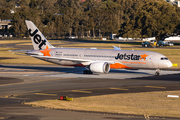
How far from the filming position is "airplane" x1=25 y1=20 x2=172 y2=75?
44344 millimetres

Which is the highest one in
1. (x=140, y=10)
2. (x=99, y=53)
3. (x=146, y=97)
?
(x=140, y=10)

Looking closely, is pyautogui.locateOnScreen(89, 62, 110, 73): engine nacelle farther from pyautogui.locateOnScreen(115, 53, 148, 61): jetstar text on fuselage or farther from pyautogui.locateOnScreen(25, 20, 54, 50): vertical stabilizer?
pyautogui.locateOnScreen(25, 20, 54, 50): vertical stabilizer

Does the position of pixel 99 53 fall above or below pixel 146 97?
above

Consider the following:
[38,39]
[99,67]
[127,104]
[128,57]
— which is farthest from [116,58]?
[127,104]

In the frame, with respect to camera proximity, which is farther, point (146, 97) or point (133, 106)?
point (146, 97)

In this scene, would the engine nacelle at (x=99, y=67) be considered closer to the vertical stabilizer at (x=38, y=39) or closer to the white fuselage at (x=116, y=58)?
the white fuselage at (x=116, y=58)

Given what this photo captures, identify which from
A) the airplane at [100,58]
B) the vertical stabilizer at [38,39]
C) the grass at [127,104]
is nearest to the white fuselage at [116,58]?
the airplane at [100,58]

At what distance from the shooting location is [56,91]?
3272 cm

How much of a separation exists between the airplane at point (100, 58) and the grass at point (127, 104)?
45.9 ft

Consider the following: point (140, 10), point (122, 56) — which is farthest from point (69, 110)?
point (140, 10)

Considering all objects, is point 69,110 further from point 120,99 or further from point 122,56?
point 122,56

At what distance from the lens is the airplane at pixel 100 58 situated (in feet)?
145

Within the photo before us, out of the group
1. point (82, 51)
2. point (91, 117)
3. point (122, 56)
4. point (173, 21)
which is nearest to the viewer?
point (91, 117)

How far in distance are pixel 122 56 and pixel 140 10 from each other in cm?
11176
